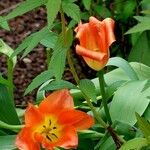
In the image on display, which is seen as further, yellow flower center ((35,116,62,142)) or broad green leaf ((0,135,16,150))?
broad green leaf ((0,135,16,150))

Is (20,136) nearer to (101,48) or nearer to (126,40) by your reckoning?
(101,48)

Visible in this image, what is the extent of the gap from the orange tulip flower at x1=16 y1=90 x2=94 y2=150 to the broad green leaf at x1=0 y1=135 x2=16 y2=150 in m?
0.15

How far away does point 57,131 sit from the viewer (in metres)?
1.23

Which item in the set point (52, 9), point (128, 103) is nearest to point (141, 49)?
point (128, 103)

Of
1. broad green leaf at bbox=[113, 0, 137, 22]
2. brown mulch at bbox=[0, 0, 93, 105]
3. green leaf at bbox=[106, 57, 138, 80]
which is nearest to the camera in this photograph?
green leaf at bbox=[106, 57, 138, 80]

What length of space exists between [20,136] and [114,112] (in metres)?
0.33

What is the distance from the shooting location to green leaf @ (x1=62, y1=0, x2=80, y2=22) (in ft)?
3.56

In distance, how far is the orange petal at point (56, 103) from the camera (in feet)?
4.01

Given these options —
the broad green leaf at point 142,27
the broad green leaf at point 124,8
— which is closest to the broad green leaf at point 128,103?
the broad green leaf at point 142,27

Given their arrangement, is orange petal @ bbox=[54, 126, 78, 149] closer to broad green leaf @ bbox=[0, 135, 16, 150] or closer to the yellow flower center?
the yellow flower center

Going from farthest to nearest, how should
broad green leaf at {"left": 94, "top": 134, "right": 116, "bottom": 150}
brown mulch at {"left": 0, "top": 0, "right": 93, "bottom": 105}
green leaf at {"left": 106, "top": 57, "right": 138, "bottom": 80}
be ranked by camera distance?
brown mulch at {"left": 0, "top": 0, "right": 93, "bottom": 105} < green leaf at {"left": 106, "top": 57, "right": 138, "bottom": 80} < broad green leaf at {"left": 94, "top": 134, "right": 116, "bottom": 150}

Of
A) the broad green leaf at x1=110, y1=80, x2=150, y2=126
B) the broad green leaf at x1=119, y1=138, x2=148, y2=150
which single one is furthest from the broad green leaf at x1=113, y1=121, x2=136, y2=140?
the broad green leaf at x1=119, y1=138, x2=148, y2=150

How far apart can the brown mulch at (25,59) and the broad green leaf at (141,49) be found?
1.71 ft

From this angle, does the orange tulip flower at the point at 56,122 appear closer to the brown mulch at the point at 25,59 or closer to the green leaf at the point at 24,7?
the green leaf at the point at 24,7
